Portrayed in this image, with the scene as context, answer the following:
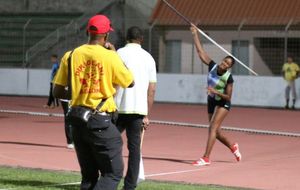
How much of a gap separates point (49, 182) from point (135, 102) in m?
1.92

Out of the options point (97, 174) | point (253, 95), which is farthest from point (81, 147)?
point (253, 95)

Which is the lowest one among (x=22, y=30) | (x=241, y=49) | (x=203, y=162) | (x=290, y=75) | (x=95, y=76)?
(x=203, y=162)

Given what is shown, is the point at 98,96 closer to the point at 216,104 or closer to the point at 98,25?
the point at 98,25

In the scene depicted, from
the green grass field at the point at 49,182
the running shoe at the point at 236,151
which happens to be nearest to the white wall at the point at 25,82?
the running shoe at the point at 236,151

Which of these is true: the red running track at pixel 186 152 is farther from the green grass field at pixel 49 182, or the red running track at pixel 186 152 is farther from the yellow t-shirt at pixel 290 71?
the yellow t-shirt at pixel 290 71

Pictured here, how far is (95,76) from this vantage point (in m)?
7.46

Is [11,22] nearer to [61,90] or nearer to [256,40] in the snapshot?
[256,40]

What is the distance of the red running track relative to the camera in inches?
462

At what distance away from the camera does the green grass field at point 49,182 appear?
9922 mm

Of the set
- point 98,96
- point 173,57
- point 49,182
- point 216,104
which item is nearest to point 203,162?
point 216,104

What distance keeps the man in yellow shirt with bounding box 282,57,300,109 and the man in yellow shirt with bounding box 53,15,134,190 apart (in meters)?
23.1

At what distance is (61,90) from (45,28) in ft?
107

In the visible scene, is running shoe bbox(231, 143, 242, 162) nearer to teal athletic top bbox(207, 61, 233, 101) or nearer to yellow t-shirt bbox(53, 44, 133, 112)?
teal athletic top bbox(207, 61, 233, 101)

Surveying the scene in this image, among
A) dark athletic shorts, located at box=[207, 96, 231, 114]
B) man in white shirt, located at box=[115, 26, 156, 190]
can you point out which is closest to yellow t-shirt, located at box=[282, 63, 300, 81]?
dark athletic shorts, located at box=[207, 96, 231, 114]
